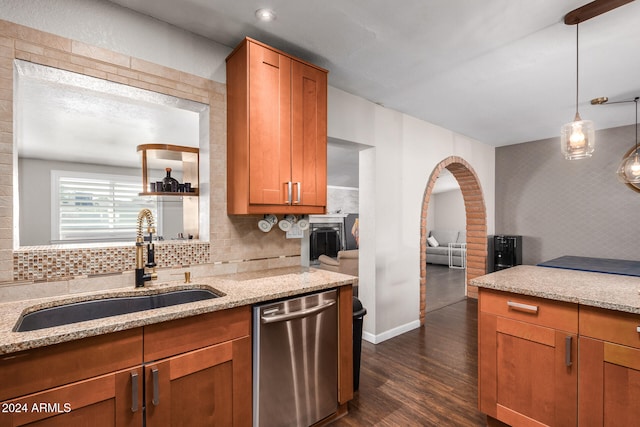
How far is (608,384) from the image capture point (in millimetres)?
1488

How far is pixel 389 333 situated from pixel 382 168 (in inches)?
72.0

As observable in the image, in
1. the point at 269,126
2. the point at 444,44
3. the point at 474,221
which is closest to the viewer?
the point at 269,126

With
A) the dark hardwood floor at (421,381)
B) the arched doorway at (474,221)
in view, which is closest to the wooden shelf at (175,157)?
the dark hardwood floor at (421,381)

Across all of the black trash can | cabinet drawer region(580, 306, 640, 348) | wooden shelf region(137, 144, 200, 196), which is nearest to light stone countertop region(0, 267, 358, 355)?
the black trash can

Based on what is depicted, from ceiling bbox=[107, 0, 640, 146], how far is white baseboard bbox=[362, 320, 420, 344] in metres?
2.51

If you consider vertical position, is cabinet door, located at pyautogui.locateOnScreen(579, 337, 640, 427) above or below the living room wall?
below

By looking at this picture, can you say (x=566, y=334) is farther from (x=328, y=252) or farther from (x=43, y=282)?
(x=328, y=252)

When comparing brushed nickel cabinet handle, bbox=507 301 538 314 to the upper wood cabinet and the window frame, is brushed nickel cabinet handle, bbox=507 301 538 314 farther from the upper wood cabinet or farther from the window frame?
the window frame

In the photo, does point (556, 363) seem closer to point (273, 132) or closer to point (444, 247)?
point (273, 132)

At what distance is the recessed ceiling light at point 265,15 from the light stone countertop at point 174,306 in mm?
1658

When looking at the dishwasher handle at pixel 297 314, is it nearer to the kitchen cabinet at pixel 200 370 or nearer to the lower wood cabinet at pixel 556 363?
the kitchen cabinet at pixel 200 370

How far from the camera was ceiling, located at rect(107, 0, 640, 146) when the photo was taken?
179cm

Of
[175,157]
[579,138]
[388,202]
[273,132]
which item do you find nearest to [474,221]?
[388,202]

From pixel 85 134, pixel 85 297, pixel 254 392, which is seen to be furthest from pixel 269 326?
pixel 85 134
